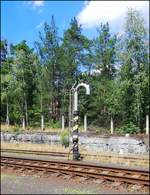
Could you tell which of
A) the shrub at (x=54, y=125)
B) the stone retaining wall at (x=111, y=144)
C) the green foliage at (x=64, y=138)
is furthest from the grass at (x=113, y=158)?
the shrub at (x=54, y=125)

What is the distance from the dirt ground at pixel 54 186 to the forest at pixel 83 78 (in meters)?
23.2

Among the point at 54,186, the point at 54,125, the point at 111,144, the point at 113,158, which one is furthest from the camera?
the point at 54,125

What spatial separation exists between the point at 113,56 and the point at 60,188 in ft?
119

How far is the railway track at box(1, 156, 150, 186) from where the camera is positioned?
1703 centimetres

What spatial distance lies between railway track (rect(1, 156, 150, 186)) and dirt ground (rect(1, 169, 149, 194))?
19.1 inches

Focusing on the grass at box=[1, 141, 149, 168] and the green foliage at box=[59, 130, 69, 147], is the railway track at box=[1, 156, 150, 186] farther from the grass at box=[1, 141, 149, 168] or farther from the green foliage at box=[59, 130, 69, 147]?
the green foliage at box=[59, 130, 69, 147]

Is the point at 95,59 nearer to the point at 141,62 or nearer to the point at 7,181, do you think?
the point at 141,62

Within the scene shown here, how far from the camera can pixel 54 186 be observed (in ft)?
55.2

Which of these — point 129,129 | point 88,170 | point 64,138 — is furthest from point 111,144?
point 88,170

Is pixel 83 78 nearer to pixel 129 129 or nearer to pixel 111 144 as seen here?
pixel 129 129

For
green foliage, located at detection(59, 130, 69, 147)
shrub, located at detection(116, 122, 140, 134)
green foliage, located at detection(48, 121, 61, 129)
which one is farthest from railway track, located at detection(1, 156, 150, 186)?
green foliage, located at detection(48, 121, 61, 129)

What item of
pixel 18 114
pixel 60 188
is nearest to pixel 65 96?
pixel 18 114

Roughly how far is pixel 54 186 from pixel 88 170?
3.19 m

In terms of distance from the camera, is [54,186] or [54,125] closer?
[54,186]
